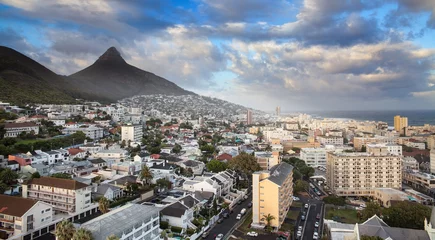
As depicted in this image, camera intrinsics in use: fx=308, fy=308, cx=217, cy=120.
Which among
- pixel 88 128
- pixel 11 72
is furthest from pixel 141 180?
pixel 11 72

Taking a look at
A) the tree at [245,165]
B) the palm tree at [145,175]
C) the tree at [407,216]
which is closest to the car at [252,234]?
the tree at [407,216]

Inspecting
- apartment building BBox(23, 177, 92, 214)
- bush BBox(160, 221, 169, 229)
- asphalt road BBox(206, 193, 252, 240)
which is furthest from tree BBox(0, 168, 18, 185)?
asphalt road BBox(206, 193, 252, 240)

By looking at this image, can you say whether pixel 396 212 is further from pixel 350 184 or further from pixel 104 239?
pixel 104 239

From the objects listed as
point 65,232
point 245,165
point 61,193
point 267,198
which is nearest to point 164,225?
point 65,232

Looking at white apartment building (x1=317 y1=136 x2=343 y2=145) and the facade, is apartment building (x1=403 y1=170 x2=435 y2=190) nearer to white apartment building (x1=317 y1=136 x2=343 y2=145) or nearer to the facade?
white apartment building (x1=317 y1=136 x2=343 y2=145)

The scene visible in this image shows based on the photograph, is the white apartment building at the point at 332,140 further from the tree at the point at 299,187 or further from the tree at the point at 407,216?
the tree at the point at 407,216

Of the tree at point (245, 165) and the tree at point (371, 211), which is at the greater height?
the tree at point (245, 165)
